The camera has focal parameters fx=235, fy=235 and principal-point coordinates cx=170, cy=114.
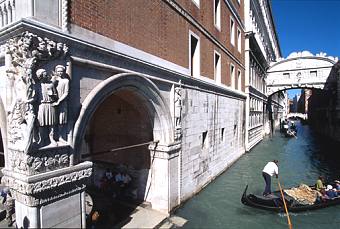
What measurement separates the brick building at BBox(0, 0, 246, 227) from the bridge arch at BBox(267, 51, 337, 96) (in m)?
21.0

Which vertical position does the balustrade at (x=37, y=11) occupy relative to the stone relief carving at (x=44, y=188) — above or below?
above

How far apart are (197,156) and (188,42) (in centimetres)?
424

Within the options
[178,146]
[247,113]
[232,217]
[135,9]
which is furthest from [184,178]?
[247,113]

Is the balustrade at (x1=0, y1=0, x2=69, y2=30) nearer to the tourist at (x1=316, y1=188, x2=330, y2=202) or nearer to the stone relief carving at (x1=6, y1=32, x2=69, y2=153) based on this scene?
the stone relief carving at (x1=6, y1=32, x2=69, y2=153)

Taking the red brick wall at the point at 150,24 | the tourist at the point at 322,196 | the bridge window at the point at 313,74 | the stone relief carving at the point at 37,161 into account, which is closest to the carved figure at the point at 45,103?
the stone relief carving at the point at 37,161

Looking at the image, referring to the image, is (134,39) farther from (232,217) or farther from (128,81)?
(232,217)

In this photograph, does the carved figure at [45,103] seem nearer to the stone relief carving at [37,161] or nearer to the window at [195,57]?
the stone relief carving at [37,161]

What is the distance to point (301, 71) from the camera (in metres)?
28.1

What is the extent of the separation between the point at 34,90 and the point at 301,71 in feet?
101

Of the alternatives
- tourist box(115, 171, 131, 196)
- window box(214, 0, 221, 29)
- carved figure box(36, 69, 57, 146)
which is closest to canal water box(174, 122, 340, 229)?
tourist box(115, 171, 131, 196)

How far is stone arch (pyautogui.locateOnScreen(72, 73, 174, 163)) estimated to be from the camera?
4.21m

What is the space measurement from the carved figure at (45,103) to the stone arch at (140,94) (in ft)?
1.70

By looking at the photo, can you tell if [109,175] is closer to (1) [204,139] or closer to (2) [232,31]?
(1) [204,139]

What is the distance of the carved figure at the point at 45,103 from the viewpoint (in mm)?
3508
